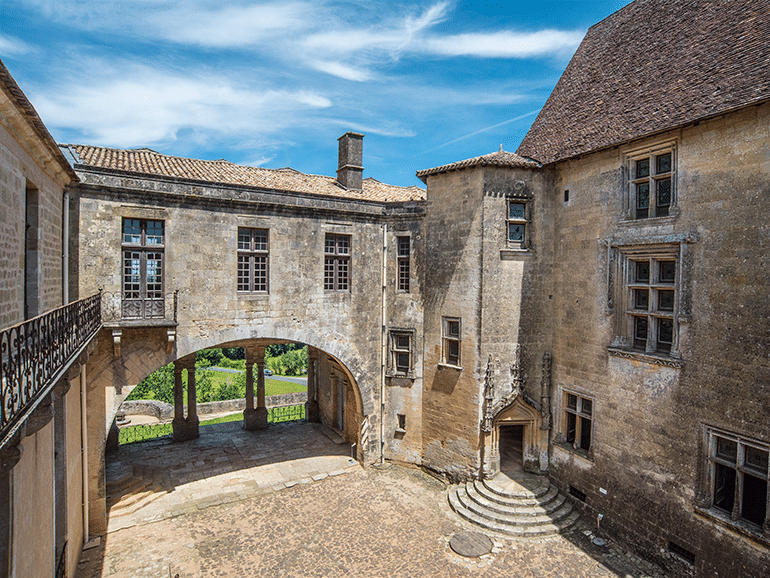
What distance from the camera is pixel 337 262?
15.9 m

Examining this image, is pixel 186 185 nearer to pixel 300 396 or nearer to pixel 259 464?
pixel 259 464

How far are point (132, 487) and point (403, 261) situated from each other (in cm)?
1169

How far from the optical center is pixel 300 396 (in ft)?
96.2

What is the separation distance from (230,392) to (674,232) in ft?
93.3

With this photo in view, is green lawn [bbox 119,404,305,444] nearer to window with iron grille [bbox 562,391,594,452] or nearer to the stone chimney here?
the stone chimney

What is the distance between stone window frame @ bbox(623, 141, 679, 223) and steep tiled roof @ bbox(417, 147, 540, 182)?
299 cm

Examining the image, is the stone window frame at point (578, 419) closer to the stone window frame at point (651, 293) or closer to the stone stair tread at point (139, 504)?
the stone window frame at point (651, 293)

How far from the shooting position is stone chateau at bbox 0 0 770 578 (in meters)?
9.29

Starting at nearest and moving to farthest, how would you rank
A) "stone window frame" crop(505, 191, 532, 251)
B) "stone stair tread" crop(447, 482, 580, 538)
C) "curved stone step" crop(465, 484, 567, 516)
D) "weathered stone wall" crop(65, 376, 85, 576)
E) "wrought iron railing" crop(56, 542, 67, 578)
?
"wrought iron railing" crop(56, 542, 67, 578) < "weathered stone wall" crop(65, 376, 85, 576) < "stone stair tread" crop(447, 482, 580, 538) < "curved stone step" crop(465, 484, 567, 516) < "stone window frame" crop(505, 191, 532, 251)

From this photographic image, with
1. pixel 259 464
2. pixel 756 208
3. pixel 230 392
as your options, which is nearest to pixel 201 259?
pixel 259 464

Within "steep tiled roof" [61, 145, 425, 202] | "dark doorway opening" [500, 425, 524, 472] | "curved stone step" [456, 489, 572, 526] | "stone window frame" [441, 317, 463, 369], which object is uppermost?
"steep tiled roof" [61, 145, 425, 202]

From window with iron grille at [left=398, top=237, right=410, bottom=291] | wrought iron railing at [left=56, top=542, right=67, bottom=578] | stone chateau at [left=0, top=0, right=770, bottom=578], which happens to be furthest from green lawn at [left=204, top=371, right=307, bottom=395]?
wrought iron railing at [left=56, top=542, right=67, bottom=578]

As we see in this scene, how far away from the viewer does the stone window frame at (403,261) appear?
16.5 meters

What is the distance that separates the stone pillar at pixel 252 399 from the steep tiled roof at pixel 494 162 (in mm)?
11750
